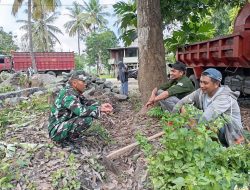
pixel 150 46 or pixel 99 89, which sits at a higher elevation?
pixel 150 46

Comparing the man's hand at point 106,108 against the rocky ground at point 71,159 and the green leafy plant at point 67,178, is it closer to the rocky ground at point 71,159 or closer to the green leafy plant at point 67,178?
the rocky ground at point 71,159

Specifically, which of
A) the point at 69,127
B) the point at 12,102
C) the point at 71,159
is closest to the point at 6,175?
the point at 71,159

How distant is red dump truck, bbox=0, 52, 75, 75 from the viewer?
27141 mm

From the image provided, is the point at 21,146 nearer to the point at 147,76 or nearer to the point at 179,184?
the point at 179,184

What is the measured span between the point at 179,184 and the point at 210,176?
0.30 metres

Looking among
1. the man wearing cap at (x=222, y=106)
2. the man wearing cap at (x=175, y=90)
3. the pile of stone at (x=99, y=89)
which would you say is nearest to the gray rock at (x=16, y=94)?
the pile of stone at (x=99, y=89)

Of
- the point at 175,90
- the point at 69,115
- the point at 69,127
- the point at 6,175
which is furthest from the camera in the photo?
the point at 175,90

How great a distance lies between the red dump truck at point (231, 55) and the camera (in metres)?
6.66

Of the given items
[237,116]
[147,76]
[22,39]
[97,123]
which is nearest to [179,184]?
[237,116]

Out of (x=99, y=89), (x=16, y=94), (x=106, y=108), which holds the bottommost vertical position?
(x=16, y=94)

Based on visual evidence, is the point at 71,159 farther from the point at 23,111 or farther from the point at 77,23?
the point at 77,23

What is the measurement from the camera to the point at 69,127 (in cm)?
425

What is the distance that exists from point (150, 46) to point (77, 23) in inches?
1651

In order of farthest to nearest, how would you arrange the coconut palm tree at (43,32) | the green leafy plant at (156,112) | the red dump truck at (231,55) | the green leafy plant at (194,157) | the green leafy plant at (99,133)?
the coconut palm tree at (43,32) → the red dump truck at (231,55) → the green leafy plant at (156,112) → the green leafy plant at (99,133) → the green leafy plant at (194,157)
